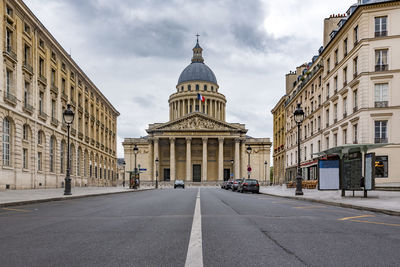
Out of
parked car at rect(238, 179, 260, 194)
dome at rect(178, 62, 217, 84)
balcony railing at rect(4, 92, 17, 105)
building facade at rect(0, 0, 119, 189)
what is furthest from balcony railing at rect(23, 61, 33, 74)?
dome at rect(178, 62, 217, 84)

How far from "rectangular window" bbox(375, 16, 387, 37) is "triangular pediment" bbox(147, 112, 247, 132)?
2726 inches

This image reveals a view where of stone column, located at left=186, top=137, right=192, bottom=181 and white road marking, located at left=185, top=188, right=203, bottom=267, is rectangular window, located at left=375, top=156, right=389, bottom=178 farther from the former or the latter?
stone column, located at left=186, top=137, right=192, bottom=181

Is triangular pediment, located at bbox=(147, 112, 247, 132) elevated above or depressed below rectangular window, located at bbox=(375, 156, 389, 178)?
above

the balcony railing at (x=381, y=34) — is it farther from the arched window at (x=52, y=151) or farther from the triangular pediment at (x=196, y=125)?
the triangular pediment at (x=196, y=125)

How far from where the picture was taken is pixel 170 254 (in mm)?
4945

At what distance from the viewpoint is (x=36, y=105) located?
114 ft

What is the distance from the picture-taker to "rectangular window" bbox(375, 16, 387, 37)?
111 ft

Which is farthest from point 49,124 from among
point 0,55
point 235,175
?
point 235,175

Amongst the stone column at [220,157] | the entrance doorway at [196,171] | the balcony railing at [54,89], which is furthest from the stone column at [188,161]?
the balcony railing at [54,89]

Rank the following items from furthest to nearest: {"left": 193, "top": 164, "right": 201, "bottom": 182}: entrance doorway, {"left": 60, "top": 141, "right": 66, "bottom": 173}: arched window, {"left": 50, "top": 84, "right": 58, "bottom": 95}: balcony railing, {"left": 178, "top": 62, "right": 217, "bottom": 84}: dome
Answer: {"left": 178, "top": 62, "right": 217, "bottom": 84}: dome, {"left": 193, "top": 164, "right": 201, "bottom": 182}: entrance doorway, {"left": 60, "top": 141, "right": 66, "bottom": 173}: arched window, {"left": 50, "top": 84, "right": 58, "bottom": 95}: balcony railing

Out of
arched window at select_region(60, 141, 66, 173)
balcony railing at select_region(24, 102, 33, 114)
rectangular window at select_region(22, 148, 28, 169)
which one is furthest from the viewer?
arched window at select_region(60, 141, 66, 173)

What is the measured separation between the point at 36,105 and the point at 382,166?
29.9 m

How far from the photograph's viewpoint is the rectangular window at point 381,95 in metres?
33.4

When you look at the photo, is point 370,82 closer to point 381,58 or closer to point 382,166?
point 381,58
